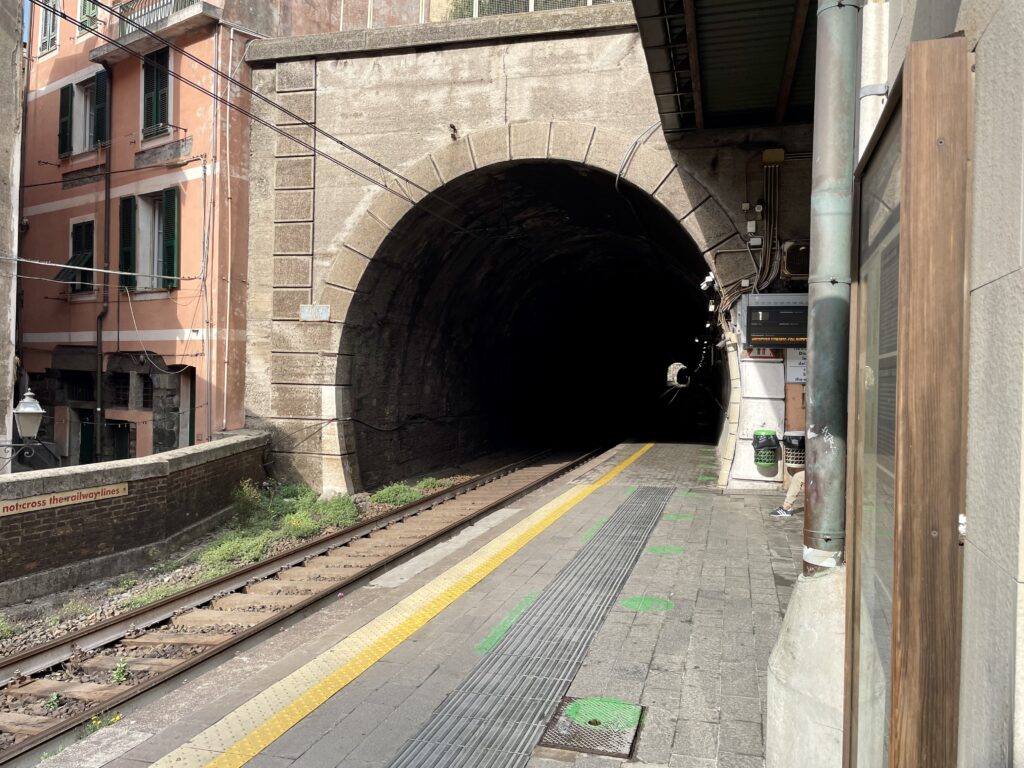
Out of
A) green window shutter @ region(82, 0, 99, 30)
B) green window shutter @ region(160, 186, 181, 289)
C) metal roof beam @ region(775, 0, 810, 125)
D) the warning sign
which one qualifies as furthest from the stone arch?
green window shutter @ region(82, 0, 99, 30)

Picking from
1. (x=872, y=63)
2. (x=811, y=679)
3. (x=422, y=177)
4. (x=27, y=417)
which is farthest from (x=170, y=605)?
(x=422, y=177)

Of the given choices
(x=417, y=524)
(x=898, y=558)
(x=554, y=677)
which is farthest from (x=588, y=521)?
(x=898, y=558)

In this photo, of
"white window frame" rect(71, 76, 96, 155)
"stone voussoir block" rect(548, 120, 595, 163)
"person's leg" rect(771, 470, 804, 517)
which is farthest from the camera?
"white window frame" rect(71, 76, 96, 155)

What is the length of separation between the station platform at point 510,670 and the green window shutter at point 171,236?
9.42m

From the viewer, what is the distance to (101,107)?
56.5 feet

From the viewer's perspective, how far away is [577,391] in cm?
2923

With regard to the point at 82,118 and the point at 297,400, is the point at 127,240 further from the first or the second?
the point at 297,400

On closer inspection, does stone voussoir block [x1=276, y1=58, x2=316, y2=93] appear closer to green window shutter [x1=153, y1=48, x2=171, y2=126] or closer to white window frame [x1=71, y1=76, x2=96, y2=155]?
green window shutter [x1=153, y1=48, x2=171, y2=126]

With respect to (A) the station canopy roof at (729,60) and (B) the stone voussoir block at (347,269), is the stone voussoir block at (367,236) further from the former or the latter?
(A) the station canopy roof at (729,60)

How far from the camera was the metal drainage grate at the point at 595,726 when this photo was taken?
13.7ft

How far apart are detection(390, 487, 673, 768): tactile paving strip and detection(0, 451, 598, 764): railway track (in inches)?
93.1

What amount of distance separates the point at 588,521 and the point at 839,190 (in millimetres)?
7115

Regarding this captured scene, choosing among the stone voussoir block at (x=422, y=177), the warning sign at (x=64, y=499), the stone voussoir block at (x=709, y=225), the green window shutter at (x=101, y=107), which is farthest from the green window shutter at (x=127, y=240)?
the stone voussoir block at (x=709, y=225)

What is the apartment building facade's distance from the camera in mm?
14773
